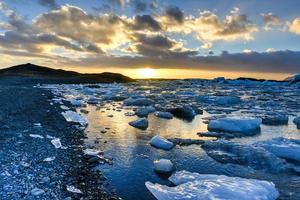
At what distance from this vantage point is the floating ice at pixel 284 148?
350 inches

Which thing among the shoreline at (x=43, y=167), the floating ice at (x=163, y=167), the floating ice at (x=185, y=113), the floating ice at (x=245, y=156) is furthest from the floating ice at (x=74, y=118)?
the floating ice at (x=163, y=167)

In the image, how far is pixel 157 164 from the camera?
295 inches

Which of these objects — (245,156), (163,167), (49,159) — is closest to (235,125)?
(245,156)

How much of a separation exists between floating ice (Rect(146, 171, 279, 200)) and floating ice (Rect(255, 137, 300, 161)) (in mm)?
3161

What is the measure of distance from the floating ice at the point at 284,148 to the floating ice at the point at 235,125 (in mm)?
2838

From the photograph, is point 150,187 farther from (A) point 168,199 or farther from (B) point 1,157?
(B) point 1,157

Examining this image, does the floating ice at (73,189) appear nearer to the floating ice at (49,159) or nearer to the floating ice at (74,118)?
the floating ice at (49,159)

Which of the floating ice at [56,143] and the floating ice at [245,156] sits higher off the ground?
the floating ice at [56,143]

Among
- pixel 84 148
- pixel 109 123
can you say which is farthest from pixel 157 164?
pixel 109 123

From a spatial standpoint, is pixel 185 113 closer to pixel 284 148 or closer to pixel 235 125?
pixel 235 125

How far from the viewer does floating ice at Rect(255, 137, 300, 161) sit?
8898 mm

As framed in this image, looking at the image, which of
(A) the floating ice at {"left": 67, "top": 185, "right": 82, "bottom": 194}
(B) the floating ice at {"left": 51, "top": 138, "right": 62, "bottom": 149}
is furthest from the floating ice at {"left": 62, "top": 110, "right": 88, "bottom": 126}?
(A) the floating ice at {"left": 67, "top": 185, "right": 82, "bottom": 194}

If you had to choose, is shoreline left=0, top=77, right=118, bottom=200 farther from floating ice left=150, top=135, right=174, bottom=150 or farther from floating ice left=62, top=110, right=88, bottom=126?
floating ice left=62, top=110, right=88, bottom=126

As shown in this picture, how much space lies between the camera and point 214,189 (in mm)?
5867
